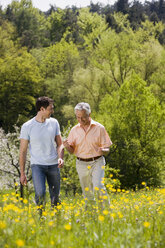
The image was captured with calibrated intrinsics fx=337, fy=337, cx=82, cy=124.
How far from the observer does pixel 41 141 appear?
4914 millimetres

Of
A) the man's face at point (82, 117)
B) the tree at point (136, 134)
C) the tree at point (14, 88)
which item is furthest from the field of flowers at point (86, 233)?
the tree at point (14, 88)

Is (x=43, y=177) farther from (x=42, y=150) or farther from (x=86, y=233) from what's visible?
(x=86, y=233)

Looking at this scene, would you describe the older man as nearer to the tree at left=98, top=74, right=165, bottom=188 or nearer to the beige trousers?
the beige trousers

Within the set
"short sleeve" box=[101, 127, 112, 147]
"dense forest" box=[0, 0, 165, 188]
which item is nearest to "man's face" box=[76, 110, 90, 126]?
"short sleeve" box=[101, 127, 112, 147]

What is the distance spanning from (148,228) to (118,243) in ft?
1.69

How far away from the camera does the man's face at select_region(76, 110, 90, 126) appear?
4.84 meters

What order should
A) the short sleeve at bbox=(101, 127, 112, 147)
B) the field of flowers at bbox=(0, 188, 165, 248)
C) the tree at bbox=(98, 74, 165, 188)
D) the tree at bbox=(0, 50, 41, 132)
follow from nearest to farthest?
1. the field of flowers at bbox=(0, 188, 165, 248)
2. the short sleeve at bbox=(101, 127, 112, 147)
3. the tree at bbox=(98, 74, 165, 188)
4. the tree at bbox=(0, 50, 41, 132)

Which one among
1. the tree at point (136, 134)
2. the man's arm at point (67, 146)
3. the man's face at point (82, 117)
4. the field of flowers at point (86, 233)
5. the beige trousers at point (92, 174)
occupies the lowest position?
the tree at point (136, 134)

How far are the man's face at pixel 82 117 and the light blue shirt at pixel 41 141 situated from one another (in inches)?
16.9

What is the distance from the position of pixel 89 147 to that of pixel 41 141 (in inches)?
28.1

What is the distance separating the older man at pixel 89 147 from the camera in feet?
16.1

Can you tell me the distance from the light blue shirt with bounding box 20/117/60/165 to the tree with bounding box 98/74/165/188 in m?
18.6

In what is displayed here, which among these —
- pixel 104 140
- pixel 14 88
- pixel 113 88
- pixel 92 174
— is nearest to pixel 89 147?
pixel 104 140

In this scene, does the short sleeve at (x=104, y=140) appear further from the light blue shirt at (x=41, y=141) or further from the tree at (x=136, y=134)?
the tree at (x=136, y=134)
